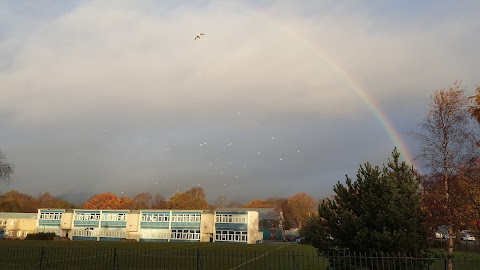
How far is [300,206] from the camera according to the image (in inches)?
5443

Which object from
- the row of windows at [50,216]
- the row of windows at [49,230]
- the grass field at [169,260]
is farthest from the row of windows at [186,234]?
the grass field at [169,260]

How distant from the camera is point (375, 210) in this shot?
18.7m

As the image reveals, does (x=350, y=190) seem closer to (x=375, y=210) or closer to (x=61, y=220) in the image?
(x=375, y=210)

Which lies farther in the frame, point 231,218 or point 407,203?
point 231,218

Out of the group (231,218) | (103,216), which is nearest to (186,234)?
(231,218)

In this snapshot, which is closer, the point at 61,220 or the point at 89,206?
the point at 61,220

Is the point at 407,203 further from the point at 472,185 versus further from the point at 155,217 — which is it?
the point at 155,217

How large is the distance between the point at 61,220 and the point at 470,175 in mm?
102623

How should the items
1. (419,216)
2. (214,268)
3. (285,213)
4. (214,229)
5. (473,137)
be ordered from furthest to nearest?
(285,213) < (214,229) < (214,268) < (473,137) < (419,216)

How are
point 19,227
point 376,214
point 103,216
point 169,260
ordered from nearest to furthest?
point 376,214
point 169,260
point 103,216
point 19,227

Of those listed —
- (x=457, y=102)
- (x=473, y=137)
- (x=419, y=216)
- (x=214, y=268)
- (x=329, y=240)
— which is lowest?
(x=214, y=268)

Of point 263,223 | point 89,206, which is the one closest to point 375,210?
point 263,223

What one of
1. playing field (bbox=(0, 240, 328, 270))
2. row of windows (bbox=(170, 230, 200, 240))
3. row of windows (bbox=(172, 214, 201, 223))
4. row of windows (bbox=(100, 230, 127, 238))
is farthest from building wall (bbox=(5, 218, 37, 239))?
playing field (bbox=(0, 240, 328, 270))

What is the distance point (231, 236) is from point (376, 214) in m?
75.7
